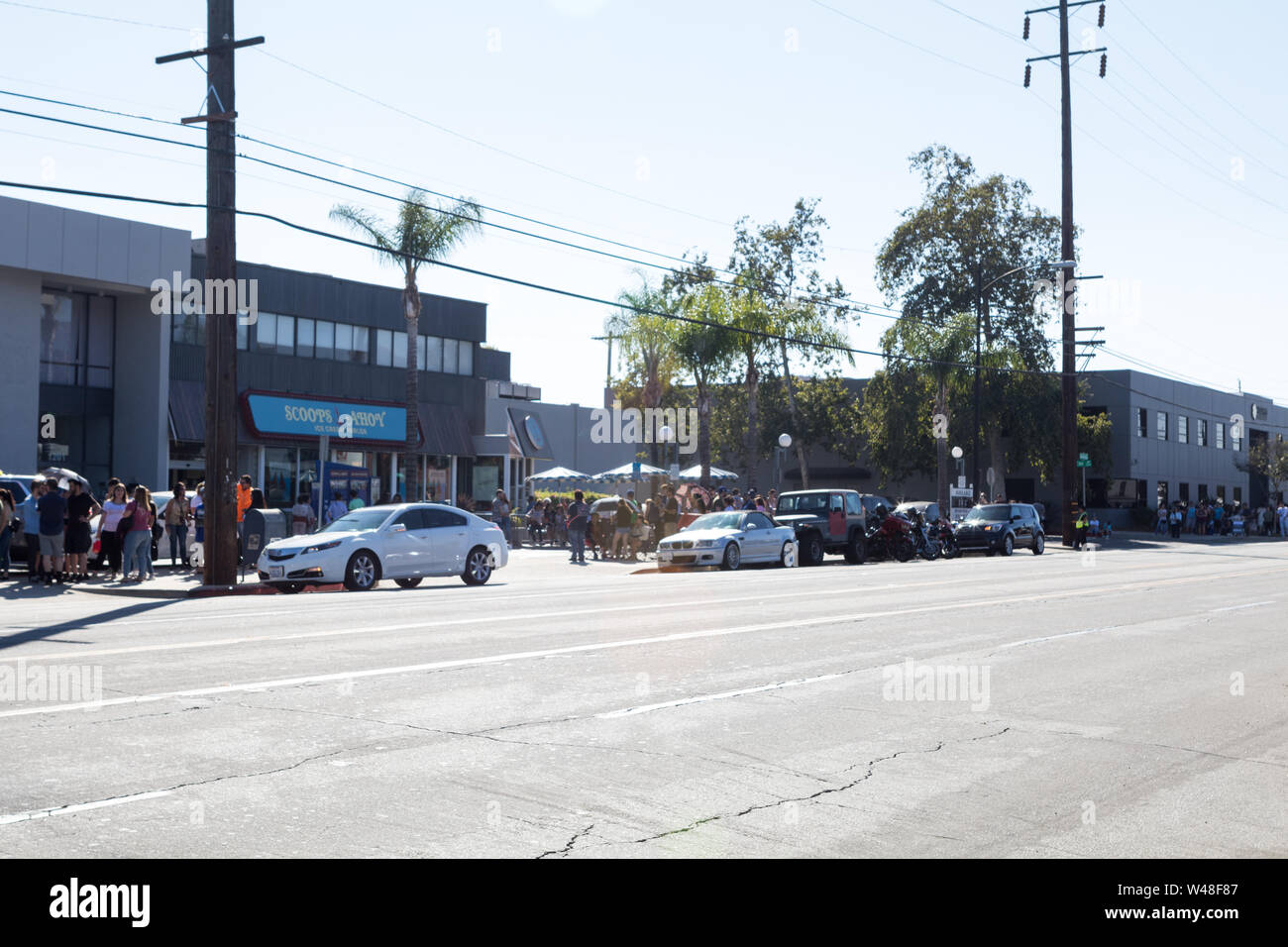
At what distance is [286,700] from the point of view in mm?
9344

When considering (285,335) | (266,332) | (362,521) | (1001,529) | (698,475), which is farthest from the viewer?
(698,475)

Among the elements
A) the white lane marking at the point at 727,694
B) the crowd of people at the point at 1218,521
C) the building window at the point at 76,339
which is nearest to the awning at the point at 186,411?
the building window at the point at 76,339

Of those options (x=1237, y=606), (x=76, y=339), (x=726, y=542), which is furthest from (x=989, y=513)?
(x=76, y=339)

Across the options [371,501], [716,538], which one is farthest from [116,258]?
[716,538]

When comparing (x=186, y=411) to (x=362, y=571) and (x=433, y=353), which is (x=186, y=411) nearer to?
(x=433, y=353)

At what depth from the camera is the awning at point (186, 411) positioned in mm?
38000

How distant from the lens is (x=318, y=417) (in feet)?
139

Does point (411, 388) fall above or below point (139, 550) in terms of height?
above

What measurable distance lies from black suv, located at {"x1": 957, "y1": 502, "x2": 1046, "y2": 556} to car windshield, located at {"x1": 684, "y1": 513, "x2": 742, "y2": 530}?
12.2 metres

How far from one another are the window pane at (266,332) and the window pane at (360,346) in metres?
3.23

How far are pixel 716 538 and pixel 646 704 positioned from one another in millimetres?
20244

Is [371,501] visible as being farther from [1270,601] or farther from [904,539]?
[1270,601]

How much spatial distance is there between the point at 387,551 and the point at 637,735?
Result: 1459cm

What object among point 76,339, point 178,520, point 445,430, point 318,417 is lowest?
point 178,520
